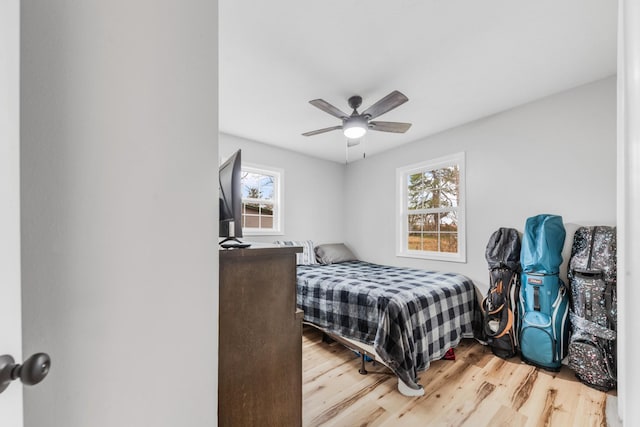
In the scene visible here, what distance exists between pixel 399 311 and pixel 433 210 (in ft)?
6.41

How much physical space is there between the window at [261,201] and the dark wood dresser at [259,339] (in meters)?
2.71

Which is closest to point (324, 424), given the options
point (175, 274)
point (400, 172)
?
point (175, 274)

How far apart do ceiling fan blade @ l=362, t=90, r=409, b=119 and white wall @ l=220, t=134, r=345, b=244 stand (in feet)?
6.60

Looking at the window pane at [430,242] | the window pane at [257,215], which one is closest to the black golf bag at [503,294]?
the window pane at [430,242]

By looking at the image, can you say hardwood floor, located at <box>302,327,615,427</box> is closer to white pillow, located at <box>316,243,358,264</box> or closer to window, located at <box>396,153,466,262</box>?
window, located at <box>396,153,466,262</box>

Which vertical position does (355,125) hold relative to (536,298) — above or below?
above

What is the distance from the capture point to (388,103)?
2090 mm

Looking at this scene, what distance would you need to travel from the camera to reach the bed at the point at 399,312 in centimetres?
190

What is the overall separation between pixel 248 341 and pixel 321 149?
3438mm

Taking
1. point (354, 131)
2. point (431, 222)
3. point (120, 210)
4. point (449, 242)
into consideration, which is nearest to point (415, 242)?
point (431, 222)

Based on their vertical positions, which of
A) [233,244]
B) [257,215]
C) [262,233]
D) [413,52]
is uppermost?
[413,52]
